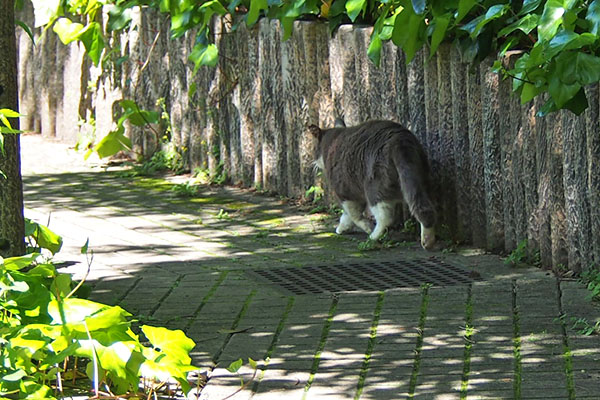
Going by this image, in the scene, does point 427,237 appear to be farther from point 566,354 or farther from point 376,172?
point 566,354

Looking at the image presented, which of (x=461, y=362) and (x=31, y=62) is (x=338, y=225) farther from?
(x=31, y=62)

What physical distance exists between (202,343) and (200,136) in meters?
5.27

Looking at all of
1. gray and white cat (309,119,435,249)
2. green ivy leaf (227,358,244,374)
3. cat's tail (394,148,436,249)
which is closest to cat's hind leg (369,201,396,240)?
gray and white cat (309,119,435,249)

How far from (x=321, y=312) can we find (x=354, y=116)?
2.90 meters

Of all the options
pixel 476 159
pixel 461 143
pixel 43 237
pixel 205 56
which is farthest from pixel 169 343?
pixel 205 56

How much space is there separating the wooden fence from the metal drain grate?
559mm

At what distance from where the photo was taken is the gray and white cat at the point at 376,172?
712cm

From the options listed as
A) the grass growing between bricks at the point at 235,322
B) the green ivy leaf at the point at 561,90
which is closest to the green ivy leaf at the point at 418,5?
the green ivy leaf at the point at 561,90

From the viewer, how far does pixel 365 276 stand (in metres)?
6.59

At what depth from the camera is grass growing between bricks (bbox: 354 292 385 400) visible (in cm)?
464

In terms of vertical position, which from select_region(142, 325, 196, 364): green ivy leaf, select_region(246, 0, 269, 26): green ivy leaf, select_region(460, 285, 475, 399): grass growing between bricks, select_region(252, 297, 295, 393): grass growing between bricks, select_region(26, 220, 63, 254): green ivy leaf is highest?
select_region(246, 0, 269, 26): green ivy leaf

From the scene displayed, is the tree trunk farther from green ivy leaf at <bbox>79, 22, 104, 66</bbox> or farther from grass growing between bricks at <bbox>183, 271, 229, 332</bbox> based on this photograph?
green ivy leaf at <bbox>79, 22, 104, 66</bbox>

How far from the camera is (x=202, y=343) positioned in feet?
17.4

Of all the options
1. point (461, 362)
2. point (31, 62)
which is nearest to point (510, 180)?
point (461, 362)
